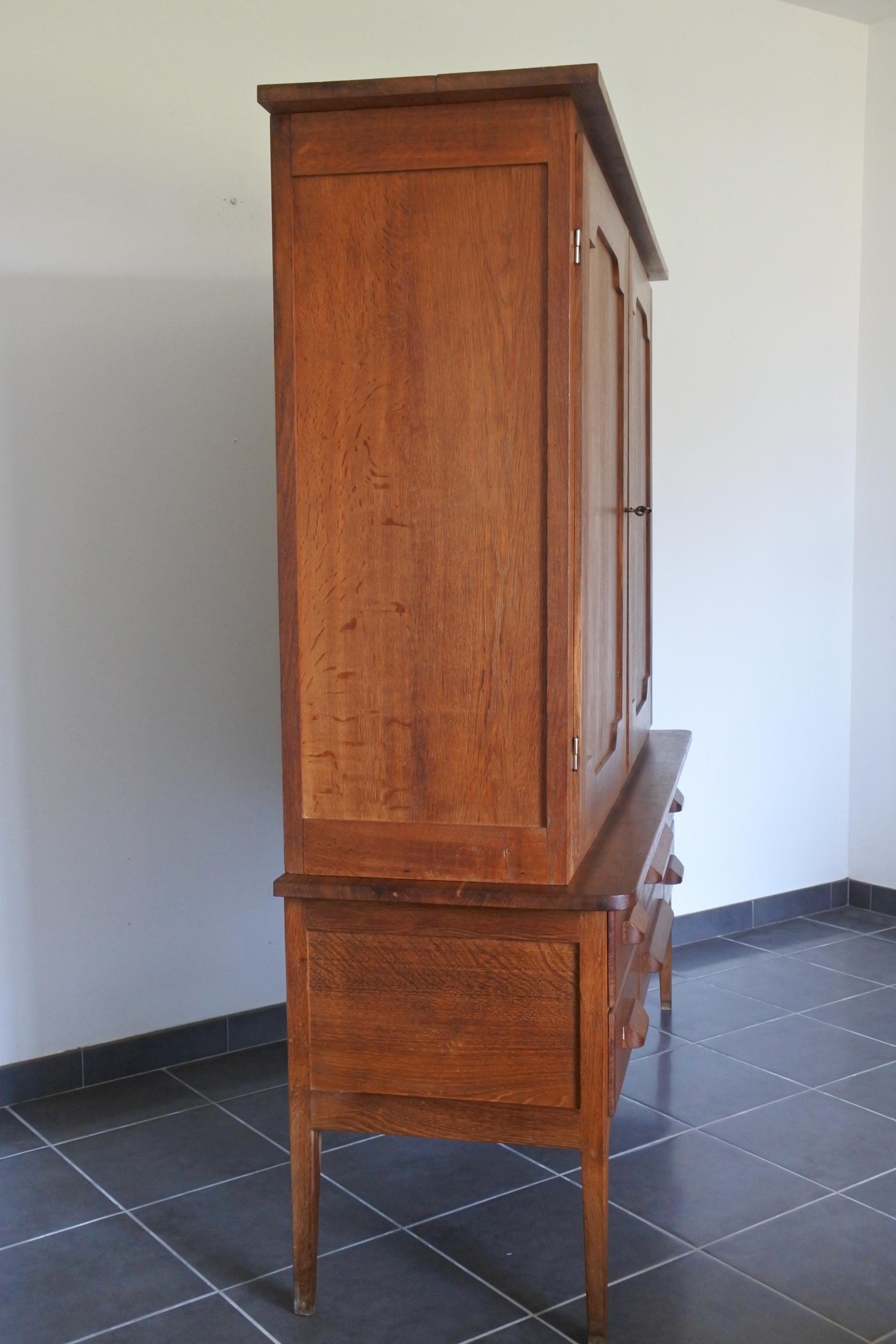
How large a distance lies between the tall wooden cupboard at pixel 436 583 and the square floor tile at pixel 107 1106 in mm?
948

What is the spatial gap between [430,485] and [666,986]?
6.97 ft

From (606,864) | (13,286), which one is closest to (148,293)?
(13,286)

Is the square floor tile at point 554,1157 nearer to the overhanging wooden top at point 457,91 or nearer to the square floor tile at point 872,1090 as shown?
the square floor tile at point 872,1090

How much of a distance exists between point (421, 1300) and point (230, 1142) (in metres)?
0.78


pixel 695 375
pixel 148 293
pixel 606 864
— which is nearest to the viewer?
pixel 606 864

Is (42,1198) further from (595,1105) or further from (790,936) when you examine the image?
(790,936)

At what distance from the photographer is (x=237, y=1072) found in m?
3.24

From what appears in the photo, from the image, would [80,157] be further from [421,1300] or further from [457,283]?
[421,1300]

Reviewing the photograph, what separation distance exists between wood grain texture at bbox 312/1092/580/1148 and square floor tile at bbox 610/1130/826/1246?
0.56 m

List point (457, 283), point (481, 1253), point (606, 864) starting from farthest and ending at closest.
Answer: point (481, 1253) < point (606, 864) < point (457, 283)

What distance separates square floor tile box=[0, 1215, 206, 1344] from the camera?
2143 millimetres

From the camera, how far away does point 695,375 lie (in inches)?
166

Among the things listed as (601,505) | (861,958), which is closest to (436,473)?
(601,505)

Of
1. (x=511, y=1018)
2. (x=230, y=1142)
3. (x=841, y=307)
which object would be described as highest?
(x=841, y=307)
